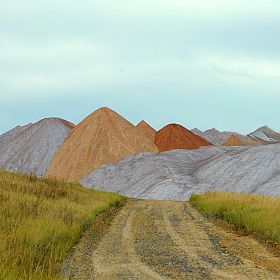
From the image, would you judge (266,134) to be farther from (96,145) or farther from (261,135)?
(96,145)

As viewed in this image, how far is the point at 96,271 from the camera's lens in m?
5.49

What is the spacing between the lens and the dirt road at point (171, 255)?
17.5 feet

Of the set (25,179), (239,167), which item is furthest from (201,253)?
(239,167)

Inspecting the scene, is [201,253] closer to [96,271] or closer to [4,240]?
[96,271]

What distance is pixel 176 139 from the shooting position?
68.2 m

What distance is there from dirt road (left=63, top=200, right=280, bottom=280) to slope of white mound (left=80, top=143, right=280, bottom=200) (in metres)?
16.7

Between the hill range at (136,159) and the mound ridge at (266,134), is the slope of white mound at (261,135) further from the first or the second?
the hill range at (136,159)

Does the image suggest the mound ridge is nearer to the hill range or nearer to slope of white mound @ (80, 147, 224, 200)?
the hill range

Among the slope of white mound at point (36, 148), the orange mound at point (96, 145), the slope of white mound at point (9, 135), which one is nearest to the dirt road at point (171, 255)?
the orange mound at point (96, 145)

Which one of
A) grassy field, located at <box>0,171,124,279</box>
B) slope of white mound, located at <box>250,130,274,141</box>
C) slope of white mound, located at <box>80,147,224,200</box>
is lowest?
slope of white mound, located at <box>80,147,224,200</box>

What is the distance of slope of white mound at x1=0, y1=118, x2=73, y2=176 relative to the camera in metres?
59.5

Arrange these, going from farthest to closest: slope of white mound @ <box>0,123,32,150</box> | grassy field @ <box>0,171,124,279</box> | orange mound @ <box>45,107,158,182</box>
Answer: slope of white mound @ <box>0,123,32,150</box>, orange mound @ <box>45,107,158,182</box>, grassy field @ <box>0,171,124,279</box>

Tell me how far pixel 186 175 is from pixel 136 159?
10.5 metres

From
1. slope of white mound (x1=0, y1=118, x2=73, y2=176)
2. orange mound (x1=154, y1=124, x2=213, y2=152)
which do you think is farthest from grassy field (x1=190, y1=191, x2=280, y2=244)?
orange mound (x1=154, y1=124, x2=213, y2=152)
